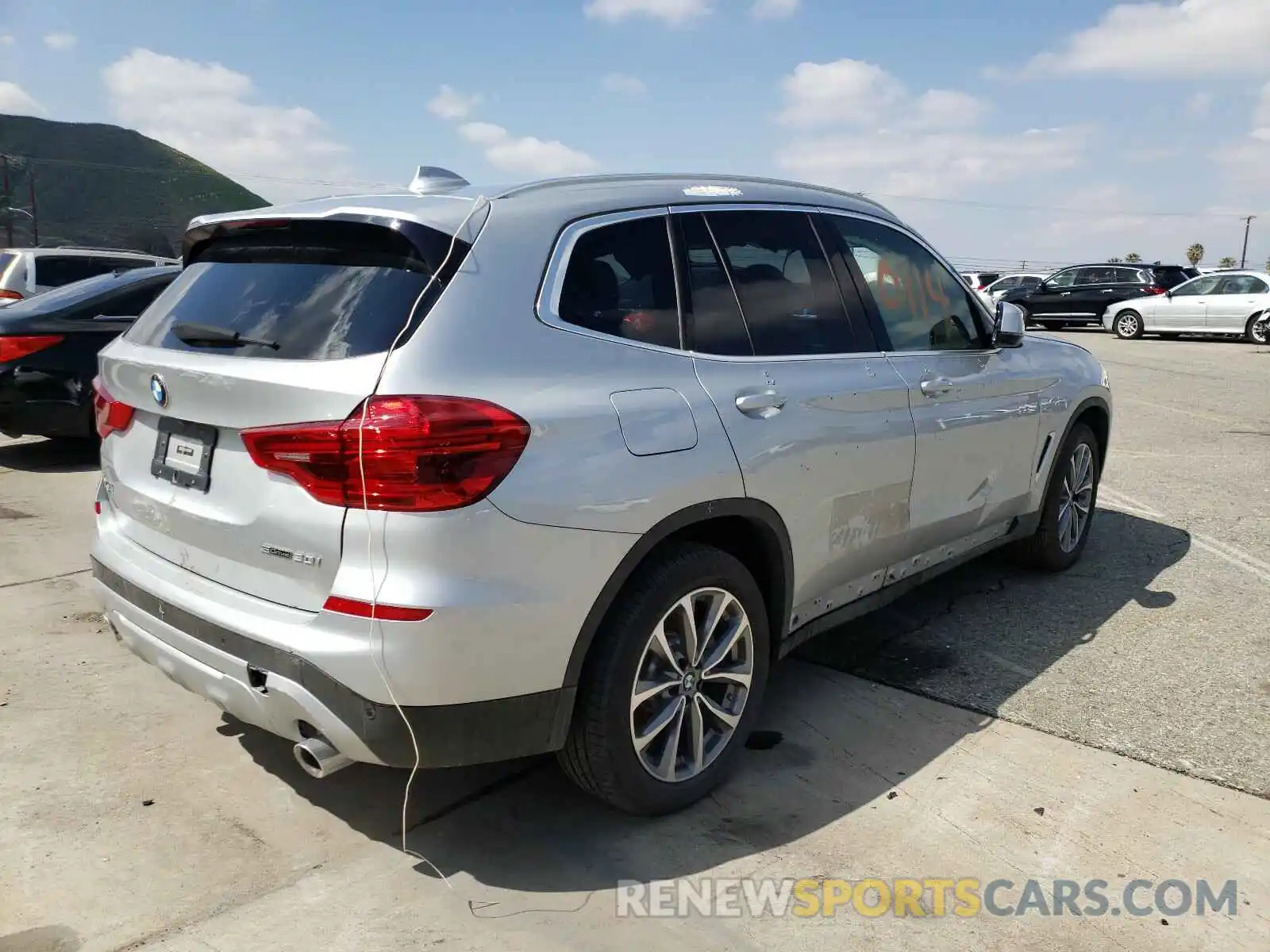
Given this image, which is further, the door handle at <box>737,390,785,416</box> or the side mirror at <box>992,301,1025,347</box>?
the side mirror at <box>992,301,1025,347</box>

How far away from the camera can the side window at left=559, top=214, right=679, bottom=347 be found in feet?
9.53

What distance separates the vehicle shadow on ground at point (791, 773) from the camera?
295cm

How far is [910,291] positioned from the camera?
430 centimetres

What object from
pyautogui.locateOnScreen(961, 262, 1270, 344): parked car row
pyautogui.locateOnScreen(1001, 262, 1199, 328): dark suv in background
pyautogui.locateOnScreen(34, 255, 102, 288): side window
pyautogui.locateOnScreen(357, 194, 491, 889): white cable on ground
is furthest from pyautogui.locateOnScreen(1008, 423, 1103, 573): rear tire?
pyautogui.locateOnScreen(1001, 262, 1199, 328): dark suv in background

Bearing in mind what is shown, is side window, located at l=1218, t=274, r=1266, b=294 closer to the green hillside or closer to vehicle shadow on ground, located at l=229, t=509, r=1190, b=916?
vehicle shadow on ground, located at l=229, t=509, r=1190, b=916

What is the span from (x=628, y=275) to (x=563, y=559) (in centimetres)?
94

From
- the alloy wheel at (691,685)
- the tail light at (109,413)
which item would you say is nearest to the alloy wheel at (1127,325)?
the alloy wheel at (691,685)

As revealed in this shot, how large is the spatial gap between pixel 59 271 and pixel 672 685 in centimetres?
1053

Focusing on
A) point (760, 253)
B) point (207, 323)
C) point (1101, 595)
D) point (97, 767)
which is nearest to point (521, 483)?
point (207, 323)

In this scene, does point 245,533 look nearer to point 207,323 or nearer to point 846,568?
point 207,323

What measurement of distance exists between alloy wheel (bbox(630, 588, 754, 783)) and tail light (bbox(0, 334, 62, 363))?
6.45 meters

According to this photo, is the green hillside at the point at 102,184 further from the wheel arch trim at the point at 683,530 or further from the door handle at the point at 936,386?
the wheel arch trim at the point at 683,530

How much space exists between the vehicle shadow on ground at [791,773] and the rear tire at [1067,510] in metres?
0.27

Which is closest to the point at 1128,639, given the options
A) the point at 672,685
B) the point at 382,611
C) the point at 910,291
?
the point at 910,291
